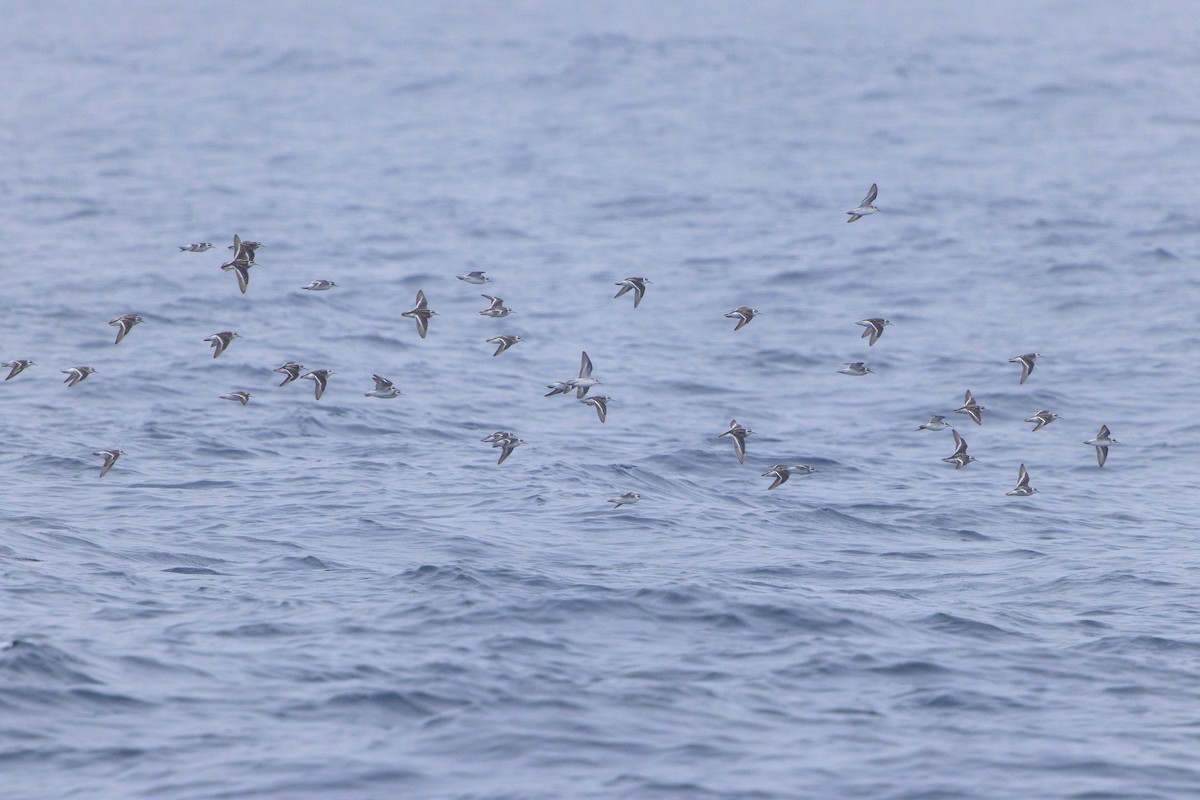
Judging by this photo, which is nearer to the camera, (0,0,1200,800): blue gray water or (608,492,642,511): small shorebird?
(0,0,1200,800): blue gray water

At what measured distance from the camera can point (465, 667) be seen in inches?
827

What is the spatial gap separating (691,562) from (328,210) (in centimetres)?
3630

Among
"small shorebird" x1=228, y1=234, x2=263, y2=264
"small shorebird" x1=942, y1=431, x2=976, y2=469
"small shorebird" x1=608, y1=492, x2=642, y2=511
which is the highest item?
"small shorebird" x1=228, y1=234, x2=263, y2=264

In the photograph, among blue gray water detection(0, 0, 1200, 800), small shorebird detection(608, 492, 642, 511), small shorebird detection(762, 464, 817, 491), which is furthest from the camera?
small shorebird detection(608, 492, 642, 511)

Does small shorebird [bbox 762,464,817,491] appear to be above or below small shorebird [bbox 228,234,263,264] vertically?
below

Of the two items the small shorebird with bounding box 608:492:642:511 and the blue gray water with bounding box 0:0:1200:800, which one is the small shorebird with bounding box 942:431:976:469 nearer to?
the blue gray water with bounding box 0:0:1200:800

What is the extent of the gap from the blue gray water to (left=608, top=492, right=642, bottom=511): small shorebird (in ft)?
1.04

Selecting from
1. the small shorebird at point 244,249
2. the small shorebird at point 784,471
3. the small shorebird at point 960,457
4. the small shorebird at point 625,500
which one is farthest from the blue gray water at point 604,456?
the small shorebird at point 244,249

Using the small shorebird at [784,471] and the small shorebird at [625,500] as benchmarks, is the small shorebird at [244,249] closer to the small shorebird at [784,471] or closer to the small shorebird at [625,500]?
the small shorebird at [625,500]

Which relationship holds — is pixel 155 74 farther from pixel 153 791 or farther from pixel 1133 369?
pixel 153 791

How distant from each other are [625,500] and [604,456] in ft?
14.7

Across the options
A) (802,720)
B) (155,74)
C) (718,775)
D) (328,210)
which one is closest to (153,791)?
(718,775)

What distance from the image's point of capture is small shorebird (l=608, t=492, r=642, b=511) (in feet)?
93.7

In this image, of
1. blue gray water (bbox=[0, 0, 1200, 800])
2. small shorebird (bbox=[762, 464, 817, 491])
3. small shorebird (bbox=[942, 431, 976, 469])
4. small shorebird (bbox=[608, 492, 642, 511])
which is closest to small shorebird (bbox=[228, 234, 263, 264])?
blue gray water (bbox=[0, 0, 1200, 800])
